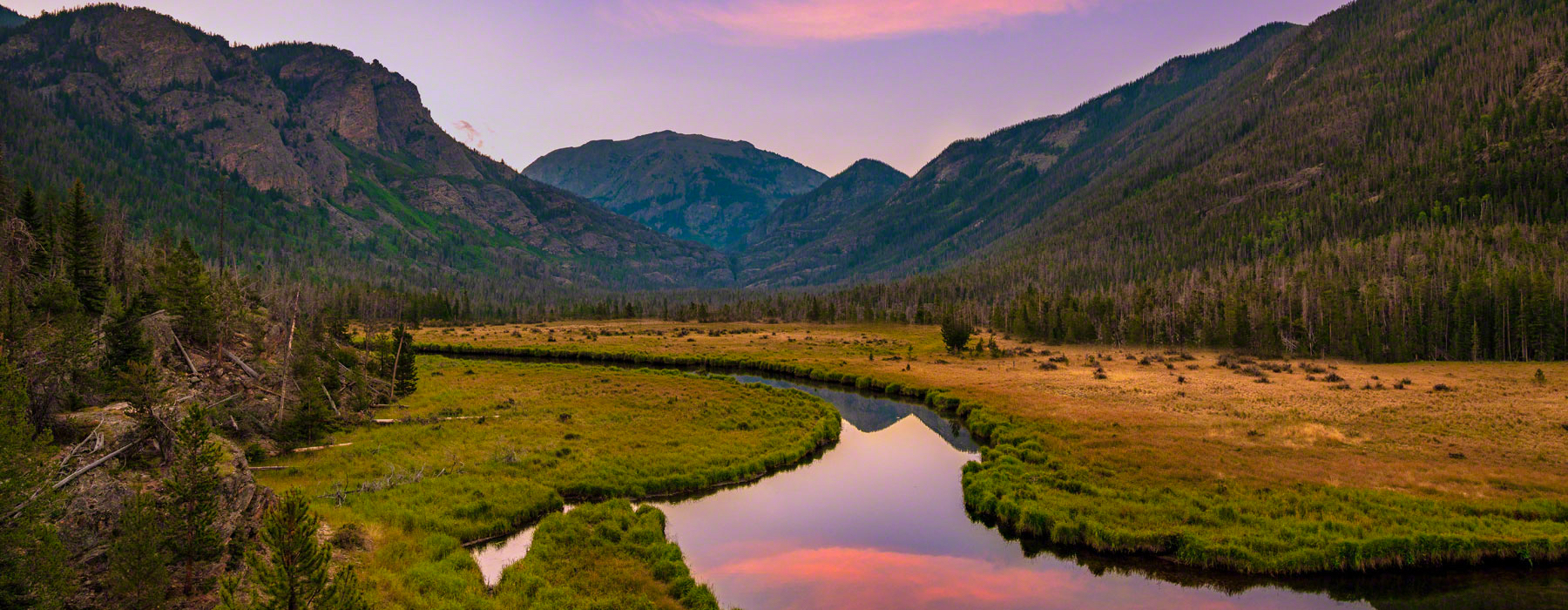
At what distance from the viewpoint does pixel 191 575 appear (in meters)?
15.4

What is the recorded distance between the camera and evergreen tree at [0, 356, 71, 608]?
37.4 feet

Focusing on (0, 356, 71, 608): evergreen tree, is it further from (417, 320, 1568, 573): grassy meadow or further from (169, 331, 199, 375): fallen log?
(417, 320, 1568, 573): grassy meadow

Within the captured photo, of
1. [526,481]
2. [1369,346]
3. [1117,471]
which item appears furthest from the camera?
[1369,346]

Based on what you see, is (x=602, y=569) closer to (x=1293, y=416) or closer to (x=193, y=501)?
(x=193, y=501)

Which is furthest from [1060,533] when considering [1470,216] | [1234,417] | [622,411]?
[1470,216]

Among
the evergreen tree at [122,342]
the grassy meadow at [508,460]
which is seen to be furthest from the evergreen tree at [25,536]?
the evergreen tree at [122,342]

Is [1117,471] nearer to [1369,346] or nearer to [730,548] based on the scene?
[730,548]

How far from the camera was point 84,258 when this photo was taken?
107ft

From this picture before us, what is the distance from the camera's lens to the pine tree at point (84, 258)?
31.5 m

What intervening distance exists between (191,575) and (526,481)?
15829 mm

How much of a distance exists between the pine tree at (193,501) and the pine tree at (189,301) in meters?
22.0

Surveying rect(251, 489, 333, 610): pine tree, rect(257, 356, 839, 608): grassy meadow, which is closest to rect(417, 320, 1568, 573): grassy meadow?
rect(257, 356, 839, 608): grassy meadow

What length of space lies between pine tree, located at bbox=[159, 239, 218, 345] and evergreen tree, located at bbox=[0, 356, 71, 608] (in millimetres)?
23157

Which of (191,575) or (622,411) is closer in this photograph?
(191,575)
